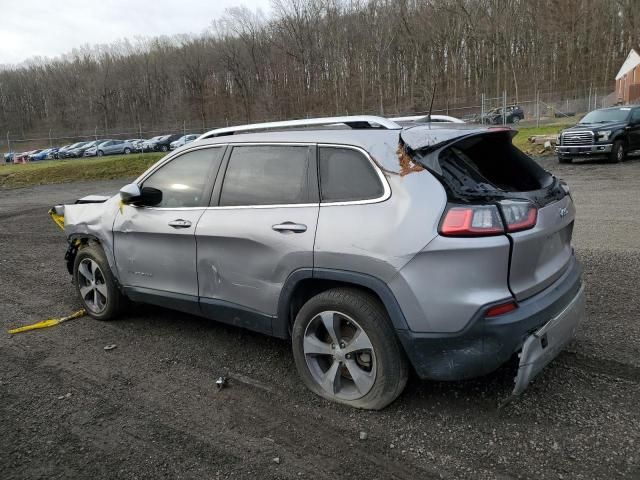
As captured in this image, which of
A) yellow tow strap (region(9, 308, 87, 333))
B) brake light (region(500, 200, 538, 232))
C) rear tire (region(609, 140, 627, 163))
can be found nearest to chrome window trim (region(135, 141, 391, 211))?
brake light (region(500, 200, 538, 232))

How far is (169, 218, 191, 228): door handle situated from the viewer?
3865 mm

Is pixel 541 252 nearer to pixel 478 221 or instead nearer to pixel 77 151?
pixel 478 221

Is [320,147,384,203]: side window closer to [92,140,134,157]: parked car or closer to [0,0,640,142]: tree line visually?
[0,0,640,142]: tree line

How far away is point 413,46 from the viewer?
66062 mm

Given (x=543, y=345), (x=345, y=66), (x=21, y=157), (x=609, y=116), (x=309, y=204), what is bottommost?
(x=543, y=345)

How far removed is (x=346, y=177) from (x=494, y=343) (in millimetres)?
1268

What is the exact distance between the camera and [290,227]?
3.24m

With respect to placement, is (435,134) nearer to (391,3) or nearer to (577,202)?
(577,202)

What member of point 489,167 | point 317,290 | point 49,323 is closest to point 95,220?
point 49,323

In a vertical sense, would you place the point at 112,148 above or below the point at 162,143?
below

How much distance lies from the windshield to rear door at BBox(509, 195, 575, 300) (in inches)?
598

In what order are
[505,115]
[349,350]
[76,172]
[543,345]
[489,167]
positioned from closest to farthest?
1. [543,345]
2. [349,350]
3. [489,167]
4. [76,172]
5. [505,115]

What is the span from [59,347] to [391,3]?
74.3 m

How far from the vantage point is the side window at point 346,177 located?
2994 millimetres
